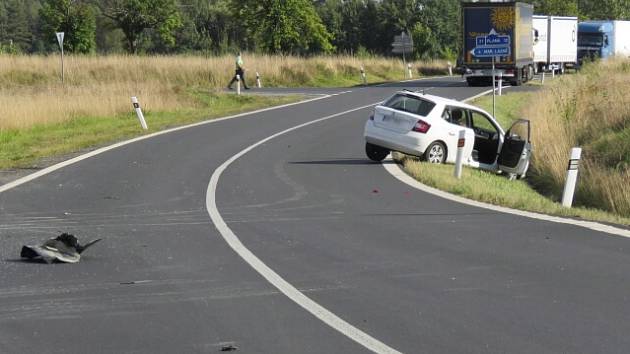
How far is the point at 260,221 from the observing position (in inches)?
498

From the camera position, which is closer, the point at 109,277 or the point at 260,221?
the point at 109,277

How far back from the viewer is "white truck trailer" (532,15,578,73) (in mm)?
55906

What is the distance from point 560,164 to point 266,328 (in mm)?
15187

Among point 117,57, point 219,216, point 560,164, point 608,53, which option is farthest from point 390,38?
point 219,216

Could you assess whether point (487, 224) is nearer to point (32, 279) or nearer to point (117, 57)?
point (32, 279)

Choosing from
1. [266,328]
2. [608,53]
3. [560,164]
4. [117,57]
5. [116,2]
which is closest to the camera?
[266,328]

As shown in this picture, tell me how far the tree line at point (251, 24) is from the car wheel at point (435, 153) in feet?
169

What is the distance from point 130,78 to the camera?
5106 cm

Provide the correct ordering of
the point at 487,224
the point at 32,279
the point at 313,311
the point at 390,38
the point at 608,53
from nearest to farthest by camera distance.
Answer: the point at 313,311 → the point at 32,279 → the point at 487,224 → the point at 608,53 → the point at 390,38

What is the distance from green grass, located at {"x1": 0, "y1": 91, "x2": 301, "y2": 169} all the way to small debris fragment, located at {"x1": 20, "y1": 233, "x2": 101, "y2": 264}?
9295 millimetres

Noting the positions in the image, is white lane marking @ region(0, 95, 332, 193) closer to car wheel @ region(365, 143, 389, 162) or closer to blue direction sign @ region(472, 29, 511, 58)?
car wheel @ region(365, 143, 389, 162)

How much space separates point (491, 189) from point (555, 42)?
44.5 meters

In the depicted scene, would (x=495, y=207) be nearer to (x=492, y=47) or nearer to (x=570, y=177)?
(x=570, y=177)

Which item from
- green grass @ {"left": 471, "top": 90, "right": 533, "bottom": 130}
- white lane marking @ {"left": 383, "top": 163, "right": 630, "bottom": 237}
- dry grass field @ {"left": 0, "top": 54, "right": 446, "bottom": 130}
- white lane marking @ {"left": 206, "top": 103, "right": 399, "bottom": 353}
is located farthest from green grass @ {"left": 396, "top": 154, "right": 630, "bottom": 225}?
dry grass field @ {"left": 0, "top": 54, "right": 446, "bottom": 130}
